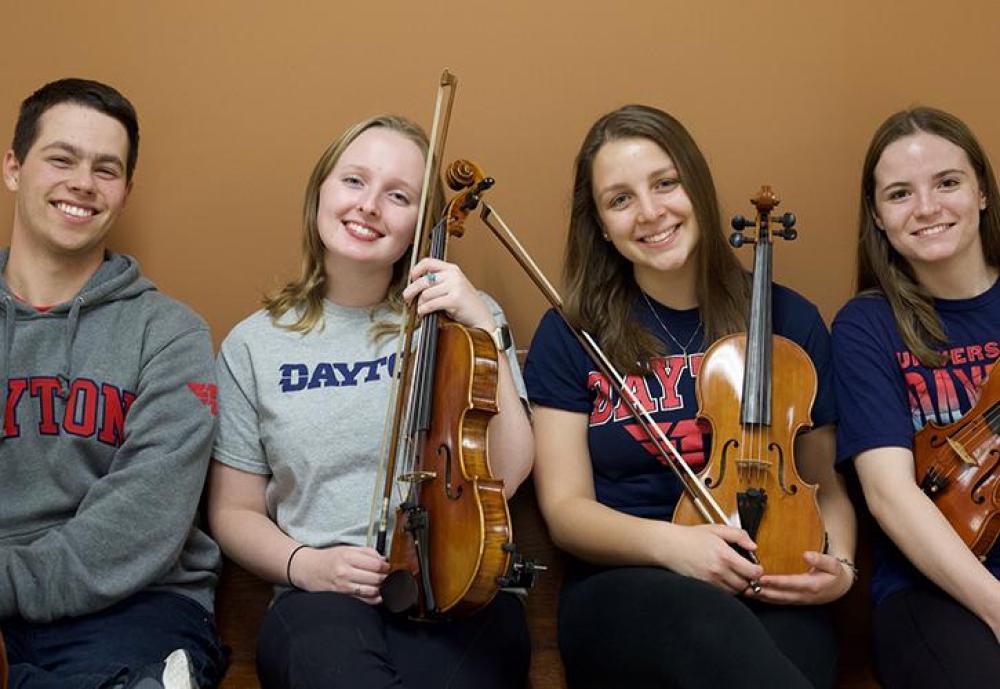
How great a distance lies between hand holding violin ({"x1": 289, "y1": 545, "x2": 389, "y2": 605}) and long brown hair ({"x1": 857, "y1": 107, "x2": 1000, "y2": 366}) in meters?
1.01

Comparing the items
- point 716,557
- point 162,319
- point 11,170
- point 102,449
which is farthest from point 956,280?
point 11,170

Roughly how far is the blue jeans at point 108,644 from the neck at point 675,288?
987 millimetres

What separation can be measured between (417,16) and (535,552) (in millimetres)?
1112

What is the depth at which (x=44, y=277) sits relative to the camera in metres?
2.04

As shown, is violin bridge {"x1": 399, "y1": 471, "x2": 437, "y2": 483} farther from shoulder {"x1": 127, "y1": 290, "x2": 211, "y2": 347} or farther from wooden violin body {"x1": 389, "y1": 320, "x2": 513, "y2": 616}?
shoulder {"x1": 127, "y1": 290, "x2": 211, "y2": 347}

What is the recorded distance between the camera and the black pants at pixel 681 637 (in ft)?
4.80

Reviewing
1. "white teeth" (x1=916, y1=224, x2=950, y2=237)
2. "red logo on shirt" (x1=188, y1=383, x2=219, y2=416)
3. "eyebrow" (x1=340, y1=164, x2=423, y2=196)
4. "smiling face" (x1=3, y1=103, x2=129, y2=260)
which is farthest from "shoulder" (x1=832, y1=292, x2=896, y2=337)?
"smiling face" (x1=3, y1=103, x2=129, y2=260)

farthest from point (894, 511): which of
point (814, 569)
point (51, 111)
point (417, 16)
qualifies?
point (51, 111)

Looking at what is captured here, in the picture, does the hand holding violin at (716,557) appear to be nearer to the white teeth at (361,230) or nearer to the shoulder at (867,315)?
the shoulder at (867,315)

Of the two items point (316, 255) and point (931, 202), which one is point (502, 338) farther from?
point (931, 202)

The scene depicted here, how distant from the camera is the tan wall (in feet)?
7.57

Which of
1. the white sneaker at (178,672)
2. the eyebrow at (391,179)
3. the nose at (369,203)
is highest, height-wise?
the eyebrow at (391,179)

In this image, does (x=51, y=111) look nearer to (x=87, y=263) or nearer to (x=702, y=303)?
(x=87, y=263)

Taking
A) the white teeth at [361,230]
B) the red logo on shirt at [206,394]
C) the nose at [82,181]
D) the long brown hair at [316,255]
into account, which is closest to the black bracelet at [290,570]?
the red logo on shirt at [206,394]
